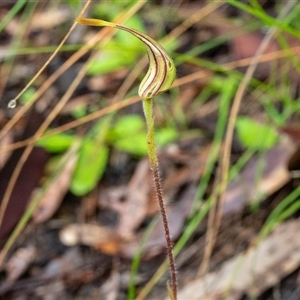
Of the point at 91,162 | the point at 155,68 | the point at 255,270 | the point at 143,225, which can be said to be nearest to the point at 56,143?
the point at 91,162

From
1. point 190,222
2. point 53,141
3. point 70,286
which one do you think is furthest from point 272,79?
point 70,286

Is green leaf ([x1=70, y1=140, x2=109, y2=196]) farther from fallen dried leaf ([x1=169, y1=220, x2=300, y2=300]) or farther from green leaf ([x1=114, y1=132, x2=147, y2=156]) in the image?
fallen dried leaf ([x1=169, y1=220, x2=300, y2=300])

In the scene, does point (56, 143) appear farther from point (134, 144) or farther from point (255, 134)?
point (255, 134)

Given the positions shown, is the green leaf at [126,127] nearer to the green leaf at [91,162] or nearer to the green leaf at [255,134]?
the green leaf at [91,162]

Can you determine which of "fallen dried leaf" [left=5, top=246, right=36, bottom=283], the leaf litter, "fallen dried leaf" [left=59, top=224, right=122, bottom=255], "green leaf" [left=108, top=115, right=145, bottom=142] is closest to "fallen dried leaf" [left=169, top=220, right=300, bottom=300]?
the leaf litter

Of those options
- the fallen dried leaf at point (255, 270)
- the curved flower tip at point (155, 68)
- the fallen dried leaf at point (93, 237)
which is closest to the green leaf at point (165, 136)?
the fallen dried leaf at point (93, 237)

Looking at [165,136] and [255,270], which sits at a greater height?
[165,136]

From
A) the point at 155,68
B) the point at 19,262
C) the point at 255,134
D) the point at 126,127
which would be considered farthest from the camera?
the point at 126,127

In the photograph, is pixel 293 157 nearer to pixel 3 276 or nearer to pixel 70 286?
pixel 70 286
